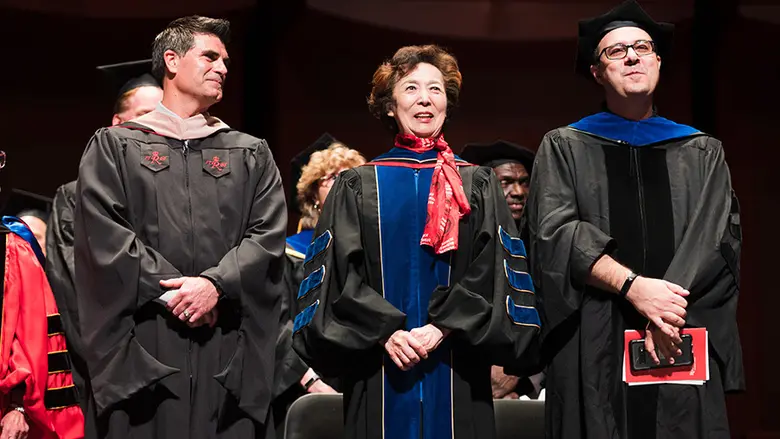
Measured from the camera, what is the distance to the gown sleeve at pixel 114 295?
12.1 feet

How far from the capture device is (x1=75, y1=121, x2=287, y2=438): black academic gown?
371 cm

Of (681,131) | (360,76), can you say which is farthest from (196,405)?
(360,76)

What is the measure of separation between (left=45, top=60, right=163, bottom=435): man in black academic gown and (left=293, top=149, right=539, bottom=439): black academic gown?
1315 mm

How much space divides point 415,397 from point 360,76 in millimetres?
4118

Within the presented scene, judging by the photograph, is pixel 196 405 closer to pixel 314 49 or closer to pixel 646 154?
pixel 646 154

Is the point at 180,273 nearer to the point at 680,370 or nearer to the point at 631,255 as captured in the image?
the point at 631,255

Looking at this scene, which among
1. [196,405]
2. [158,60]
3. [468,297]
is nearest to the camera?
[468,297]

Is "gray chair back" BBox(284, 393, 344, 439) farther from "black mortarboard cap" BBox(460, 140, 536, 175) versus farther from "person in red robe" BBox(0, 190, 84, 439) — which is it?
"black mortarboard cap" BBox(460, 140, 536, 175)

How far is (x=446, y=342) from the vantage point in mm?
3658

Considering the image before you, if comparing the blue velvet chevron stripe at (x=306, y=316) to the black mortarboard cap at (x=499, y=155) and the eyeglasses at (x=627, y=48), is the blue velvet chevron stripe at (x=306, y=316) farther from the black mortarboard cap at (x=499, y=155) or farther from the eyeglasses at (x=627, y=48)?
the black mortarboard cap at (x=499, y=155)

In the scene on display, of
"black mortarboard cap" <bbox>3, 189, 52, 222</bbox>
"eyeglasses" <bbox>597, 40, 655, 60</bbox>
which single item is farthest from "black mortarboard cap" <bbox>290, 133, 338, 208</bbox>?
"eyeglasses" <bbox>597, 40, 655, 60</bbox>

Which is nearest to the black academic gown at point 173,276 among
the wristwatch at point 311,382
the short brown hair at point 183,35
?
the short brown hair at point 183,35

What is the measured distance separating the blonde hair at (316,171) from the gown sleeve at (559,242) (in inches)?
77.3

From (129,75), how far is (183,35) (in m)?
1.23
